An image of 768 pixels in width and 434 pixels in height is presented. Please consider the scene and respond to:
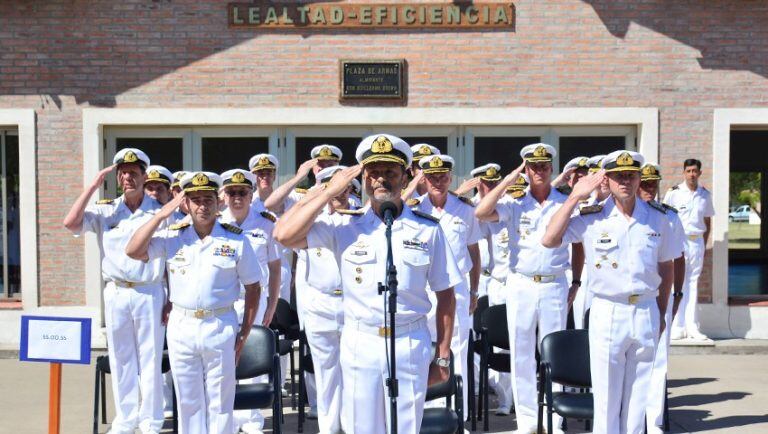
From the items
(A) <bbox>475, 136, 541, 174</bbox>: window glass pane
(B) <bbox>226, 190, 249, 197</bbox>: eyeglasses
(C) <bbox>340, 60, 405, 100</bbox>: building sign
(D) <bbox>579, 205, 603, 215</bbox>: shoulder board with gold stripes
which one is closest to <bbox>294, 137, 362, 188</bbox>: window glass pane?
(C) <bbox>340, 60, 405, 100</bbox>: building sign

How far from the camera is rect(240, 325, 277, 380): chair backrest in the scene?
23.4 feet

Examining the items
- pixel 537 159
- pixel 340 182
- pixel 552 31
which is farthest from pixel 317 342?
pixel 552 31

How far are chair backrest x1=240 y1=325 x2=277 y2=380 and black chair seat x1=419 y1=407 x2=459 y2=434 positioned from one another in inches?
55.2

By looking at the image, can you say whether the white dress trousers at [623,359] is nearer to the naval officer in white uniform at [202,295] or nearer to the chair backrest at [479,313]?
the naval officer in white uniform at [202,295]

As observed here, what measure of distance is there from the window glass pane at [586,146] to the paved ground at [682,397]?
2.55 metres

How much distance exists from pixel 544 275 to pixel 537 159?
886mm

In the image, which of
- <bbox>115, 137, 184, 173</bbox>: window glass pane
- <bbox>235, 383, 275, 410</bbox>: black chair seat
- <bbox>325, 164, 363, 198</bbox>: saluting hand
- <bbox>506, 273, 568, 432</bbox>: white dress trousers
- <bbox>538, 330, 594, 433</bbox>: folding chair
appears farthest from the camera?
<bbox>115, 137, 184, 173</bbox>: window glass pane

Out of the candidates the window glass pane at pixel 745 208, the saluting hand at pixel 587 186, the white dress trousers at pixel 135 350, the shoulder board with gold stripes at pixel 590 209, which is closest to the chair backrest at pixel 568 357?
the shoulder board with gold stripes at pixel 590 209

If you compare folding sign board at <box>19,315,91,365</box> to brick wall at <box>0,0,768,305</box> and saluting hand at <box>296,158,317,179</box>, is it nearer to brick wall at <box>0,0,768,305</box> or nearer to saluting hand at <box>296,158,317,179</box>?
saluting hand at <box>296,158,317,179</box>

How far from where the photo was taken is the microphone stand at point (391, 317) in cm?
459

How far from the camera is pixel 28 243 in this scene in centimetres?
1217

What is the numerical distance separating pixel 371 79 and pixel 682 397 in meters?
5.03

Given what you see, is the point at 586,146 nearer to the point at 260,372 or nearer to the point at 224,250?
the point at 260,372

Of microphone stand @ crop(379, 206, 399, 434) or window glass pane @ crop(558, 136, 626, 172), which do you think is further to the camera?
window glass pane @ crop(558, 136, 626, 172)
